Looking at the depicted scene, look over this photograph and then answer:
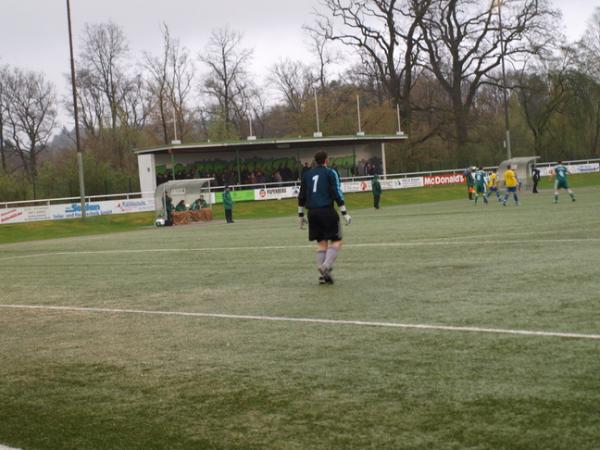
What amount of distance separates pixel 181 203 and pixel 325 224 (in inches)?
1394

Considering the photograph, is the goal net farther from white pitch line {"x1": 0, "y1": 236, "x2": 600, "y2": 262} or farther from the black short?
the black short

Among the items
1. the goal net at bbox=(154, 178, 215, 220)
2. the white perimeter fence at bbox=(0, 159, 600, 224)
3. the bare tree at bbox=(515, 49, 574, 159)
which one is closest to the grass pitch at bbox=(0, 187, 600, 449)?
the goal net at bbox=(154, 178, 215, 220)

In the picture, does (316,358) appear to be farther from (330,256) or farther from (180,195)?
(180,195)

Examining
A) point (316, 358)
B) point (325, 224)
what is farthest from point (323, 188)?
point (316, 358)

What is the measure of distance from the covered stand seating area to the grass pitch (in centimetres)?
3132

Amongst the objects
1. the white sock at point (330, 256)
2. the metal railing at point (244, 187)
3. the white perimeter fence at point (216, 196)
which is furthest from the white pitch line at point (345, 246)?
the metal railing at point (244, 187)

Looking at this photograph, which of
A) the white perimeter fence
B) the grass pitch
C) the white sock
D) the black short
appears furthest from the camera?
the white perimeter fence

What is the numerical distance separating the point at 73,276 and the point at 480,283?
910cm

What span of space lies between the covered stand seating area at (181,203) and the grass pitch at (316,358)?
31.3 meters

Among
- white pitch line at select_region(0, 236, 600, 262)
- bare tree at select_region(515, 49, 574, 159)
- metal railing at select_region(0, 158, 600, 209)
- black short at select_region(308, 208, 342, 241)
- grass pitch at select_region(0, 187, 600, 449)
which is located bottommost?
grass pitch at select_region(0, 187, 600, 449)

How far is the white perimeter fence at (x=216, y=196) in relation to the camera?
4981 centimetres

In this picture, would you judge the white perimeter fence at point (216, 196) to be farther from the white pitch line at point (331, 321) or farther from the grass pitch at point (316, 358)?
the white pitch line at point (331, 321)

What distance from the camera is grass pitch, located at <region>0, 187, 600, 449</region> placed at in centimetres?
529

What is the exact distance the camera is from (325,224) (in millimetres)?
12508
